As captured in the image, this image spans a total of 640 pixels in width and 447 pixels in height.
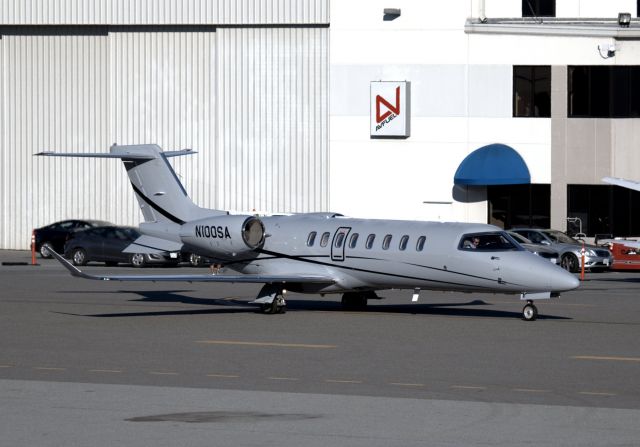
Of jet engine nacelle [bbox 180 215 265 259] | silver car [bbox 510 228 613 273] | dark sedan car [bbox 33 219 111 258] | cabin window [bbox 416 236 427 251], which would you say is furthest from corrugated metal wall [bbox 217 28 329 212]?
cabin window [bbox 416 236 427 251]

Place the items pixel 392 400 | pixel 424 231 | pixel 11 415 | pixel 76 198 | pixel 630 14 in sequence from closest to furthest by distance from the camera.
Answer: pixel 11 415 < pixel 392 400 < pixel 424 231 < pixel 630 14 < pixel 76 198

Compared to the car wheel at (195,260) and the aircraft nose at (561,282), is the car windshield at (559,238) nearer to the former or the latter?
the car wheel at (195,260)

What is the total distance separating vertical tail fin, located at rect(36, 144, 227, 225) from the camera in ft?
96.7

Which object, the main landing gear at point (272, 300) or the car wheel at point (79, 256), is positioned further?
the car wheel at point (79, 256)

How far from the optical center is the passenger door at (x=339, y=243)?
26.9 m

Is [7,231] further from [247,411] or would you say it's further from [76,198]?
[247,411]

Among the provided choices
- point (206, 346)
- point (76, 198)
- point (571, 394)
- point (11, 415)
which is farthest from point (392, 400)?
point (76, 198)

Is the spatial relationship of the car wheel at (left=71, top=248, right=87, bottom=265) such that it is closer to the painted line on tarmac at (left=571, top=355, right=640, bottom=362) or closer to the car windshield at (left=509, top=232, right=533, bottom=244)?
the car windshield at (left=509, top=232, right=533, bottom=244)

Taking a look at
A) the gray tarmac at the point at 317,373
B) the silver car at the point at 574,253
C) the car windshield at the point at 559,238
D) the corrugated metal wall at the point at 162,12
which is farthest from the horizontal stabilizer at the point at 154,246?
the corrugated metal wall at the point at 162,12

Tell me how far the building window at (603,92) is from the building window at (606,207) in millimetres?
3166

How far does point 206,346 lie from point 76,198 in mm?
38704

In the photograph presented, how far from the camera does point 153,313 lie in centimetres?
2678

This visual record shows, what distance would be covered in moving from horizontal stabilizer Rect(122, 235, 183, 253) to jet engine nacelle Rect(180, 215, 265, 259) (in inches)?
25.7

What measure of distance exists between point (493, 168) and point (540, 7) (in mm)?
7811
